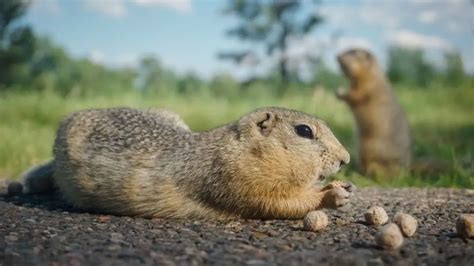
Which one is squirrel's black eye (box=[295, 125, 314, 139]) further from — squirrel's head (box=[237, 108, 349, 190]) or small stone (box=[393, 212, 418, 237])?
small stone (box=[393, 212, 418, 237])

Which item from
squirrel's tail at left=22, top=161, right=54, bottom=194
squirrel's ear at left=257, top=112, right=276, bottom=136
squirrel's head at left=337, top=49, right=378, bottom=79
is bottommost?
squirrel's tail at left=22, top=161, right=54, bottom=194

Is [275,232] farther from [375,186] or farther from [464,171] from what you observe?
[464,171]

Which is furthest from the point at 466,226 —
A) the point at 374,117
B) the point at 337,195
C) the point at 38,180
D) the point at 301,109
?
the point at 301,109

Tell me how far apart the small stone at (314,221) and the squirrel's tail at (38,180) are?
3455 mm

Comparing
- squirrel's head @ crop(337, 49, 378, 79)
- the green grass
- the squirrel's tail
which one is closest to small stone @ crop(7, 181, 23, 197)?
the squirrel's tail

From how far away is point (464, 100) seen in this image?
19422 mm

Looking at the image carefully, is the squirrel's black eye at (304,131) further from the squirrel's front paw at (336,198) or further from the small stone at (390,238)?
the small stone at (390,238)

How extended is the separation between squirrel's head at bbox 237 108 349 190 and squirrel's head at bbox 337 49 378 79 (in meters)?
6.91

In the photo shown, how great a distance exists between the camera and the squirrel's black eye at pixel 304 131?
550cm

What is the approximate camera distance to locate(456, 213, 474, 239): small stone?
182 inches

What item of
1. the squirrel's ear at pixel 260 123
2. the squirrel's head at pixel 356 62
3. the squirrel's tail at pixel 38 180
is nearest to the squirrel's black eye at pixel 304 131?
the squirrel's ear at pixel 260 123

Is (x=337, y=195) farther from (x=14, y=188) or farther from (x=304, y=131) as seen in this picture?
(x=14, y=188)

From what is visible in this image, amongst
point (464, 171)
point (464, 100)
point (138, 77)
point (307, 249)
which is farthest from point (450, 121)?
point (307, 249)

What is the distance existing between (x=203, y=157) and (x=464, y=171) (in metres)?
4.64
